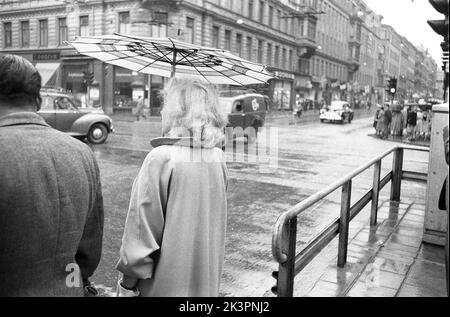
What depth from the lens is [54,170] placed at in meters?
1.80

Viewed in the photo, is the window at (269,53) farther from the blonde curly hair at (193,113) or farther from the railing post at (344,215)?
the blonde curly hair at (193,113)

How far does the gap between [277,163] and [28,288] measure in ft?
35.7

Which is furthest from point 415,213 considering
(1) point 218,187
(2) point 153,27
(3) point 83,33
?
(3) point 83,33

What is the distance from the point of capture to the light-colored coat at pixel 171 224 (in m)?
2.09

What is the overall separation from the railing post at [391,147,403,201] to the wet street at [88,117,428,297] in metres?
0.95

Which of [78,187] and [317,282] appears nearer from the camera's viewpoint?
[78,187]

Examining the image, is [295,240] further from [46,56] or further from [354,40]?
[354,40]

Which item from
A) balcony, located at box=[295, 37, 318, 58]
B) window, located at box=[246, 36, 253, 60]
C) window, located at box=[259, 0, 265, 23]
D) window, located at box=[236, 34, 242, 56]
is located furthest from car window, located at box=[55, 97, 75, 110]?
balcony, located at box=[295, 37, 318, 58]

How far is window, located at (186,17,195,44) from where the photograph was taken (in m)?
33.7

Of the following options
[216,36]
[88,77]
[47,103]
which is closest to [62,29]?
[88,77]

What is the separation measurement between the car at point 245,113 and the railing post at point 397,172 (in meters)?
9.60

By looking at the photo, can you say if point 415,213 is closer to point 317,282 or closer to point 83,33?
point 317,282

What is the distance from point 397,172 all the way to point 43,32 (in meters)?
28.2

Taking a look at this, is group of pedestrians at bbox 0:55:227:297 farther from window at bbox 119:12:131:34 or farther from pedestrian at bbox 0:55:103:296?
window at bbox 119:12:131:34
